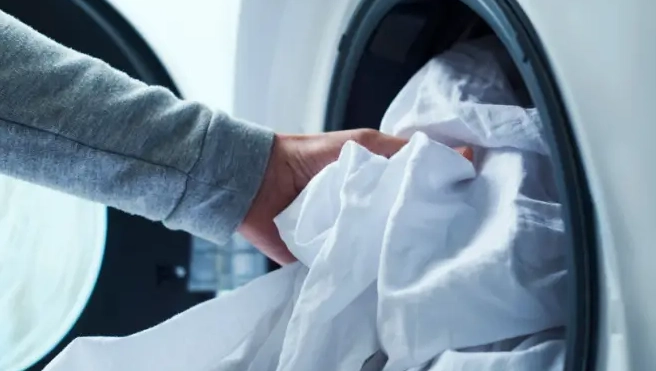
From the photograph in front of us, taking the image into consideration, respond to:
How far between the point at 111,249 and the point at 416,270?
0.48 m

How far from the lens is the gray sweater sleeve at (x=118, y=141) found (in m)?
0.56

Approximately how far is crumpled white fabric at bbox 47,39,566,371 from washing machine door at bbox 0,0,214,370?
0.30 metres

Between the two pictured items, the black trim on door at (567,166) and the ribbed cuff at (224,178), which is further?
the ribbed cuff at (224,178)

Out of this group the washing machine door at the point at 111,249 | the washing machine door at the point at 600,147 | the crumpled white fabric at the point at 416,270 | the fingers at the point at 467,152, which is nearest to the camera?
the washing machine door at the point at 600,147

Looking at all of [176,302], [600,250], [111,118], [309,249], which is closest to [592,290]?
[600,250]

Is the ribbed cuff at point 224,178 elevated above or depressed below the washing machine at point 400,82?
below

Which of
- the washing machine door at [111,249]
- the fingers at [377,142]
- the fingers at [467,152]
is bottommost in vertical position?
the washing machine door at [111,249]

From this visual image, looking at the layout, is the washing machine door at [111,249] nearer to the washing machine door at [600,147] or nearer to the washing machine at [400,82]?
the washing machine at [400,82]

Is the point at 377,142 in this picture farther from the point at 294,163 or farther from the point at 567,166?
the point at 567,166

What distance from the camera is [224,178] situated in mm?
593

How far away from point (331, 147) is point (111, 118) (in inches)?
6.8

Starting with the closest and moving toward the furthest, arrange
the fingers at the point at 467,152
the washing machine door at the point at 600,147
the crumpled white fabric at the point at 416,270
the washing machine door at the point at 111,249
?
the washing machine door at the point at 600,147
the crumpled white fabric at the point at 416,270
the fingers at the point at 467,152
the washing machine door at the point at 111,249

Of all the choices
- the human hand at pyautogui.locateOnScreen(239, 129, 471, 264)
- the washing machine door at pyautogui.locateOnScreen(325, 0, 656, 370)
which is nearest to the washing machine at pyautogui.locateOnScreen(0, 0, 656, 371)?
the washing machine door at pyautogui.locateOnScreen(325, 0, 656, 370)

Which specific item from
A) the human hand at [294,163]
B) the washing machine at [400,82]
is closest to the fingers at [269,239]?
the human hand at [294,163]
